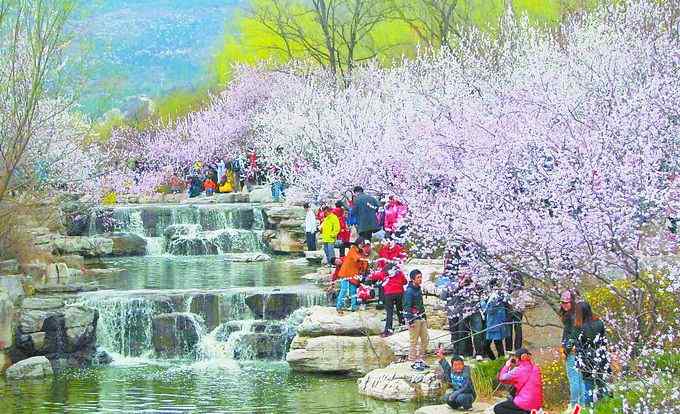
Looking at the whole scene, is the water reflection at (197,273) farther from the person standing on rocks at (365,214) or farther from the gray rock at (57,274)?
the person standing on rocks at (365,214)

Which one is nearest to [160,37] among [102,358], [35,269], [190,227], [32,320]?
[190,227]

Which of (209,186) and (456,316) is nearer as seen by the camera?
(456,316)

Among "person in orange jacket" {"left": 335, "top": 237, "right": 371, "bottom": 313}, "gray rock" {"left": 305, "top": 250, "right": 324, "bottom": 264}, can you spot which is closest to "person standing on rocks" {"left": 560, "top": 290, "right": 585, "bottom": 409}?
"person in orange jacket" {"left": 335, "top": 237, "right": 371, "bottom": 313}

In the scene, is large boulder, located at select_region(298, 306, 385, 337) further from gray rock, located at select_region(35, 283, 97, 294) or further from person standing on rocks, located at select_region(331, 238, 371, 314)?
gray rock, located at select_region(35, 283, 97, 294)

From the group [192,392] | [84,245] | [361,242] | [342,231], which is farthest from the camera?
[84,245]

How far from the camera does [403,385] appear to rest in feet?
60.7

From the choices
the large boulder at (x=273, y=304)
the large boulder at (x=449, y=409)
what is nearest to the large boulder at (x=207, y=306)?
the large boulder at (x=273, y=304)

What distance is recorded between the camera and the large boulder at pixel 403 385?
60.3 ft

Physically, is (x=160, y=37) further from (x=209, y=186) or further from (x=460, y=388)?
(x=460, y=388)

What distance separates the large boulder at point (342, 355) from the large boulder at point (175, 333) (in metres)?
3.67

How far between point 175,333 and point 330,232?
16.6 ft

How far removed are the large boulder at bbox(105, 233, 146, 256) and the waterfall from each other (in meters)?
10.8

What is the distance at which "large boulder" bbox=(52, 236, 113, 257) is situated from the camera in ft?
116

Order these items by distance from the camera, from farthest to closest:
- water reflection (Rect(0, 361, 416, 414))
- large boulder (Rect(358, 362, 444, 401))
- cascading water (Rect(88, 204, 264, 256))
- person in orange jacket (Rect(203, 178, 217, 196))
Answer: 1. person in orange jacket (Rect(203, 178, 217, 196))
2. cascading water (Rect(88, 204, 264, 256))
3. water reflection (Rect(0, 361, 416, 414))
4. large boulder (Rect(358, 362, 444, 401))
